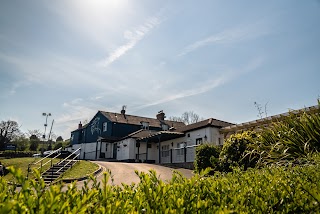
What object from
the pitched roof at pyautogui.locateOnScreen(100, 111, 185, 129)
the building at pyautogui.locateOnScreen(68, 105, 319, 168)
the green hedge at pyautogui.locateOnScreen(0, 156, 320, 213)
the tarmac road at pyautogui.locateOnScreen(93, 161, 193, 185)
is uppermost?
the pitched roof at pyautogui.locateOnScreen(100, 111, 185, 129)

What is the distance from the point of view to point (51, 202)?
1247mm

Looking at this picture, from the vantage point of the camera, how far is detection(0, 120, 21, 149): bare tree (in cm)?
6059

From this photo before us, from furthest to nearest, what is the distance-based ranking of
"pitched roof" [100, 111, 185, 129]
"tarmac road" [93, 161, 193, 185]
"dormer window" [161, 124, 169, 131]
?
1. "dormer window" [161, 124, 169, 131]
2. "pitched roof" [100, 111, 185, 129]
3. "tarmac road" [93, 161, 193, 185]

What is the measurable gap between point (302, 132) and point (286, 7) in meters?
3.75

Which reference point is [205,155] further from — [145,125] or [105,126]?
[105,126]

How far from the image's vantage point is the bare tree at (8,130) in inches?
2386

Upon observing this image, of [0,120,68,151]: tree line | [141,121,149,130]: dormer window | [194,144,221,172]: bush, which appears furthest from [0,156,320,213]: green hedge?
[0,120,68,151]: tree line

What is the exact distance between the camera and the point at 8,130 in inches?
2421

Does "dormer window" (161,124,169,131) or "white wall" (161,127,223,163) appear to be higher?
"dormer window" (161,124,169,131)

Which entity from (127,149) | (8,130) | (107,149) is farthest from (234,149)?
(8,130)

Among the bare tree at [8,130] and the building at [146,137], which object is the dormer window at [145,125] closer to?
the building at [146,137]

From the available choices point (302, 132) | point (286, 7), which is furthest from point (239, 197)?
point (286, 7)

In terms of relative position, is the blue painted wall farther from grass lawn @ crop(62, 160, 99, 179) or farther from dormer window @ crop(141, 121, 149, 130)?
grass lawn @ crop(62, 160, 99, 179)

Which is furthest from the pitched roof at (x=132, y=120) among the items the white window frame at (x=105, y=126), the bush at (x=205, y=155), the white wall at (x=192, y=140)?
the bush at (x=205, y=155)
